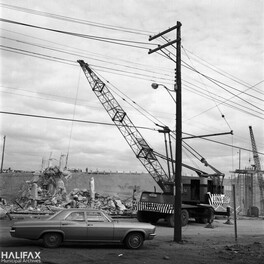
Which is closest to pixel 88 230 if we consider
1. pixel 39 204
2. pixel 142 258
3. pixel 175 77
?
pixel 142 258

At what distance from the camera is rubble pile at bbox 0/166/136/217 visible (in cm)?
3183

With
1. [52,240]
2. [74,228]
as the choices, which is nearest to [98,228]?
[74,228]

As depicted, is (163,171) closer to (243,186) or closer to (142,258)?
(142,258)

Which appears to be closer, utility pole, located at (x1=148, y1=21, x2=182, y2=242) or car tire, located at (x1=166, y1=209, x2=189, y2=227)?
utility pole, located at (x1=148, y1=21, x2=182, y2=242)

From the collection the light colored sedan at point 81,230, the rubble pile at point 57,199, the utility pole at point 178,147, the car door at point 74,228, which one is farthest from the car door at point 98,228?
the rubble pile at point 57,199

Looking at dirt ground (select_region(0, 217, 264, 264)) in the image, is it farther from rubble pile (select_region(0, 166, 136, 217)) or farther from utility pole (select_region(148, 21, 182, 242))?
rubble pile (select_region(0, 166, 136, 217))

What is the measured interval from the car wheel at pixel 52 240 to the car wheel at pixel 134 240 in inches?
86.8

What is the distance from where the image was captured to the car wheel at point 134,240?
12.6 metres

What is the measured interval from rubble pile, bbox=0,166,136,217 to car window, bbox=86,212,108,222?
16812 millimetres

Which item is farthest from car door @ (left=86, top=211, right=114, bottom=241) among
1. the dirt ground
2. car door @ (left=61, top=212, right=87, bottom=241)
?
the dirt ground

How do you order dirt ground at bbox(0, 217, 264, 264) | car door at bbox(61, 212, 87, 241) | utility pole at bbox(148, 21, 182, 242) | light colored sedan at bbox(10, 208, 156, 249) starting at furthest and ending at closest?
utility pole at bbox(148, 21, 182, 242)
car door at bbox(61, 212, 87, 241)
light colored sedan at bbox(10, 208, 156, 249)
dirt ground at bbox(0, 217, 264, 264)

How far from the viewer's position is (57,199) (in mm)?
36969

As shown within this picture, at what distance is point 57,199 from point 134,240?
25.5 meters

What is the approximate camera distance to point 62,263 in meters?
9.68
